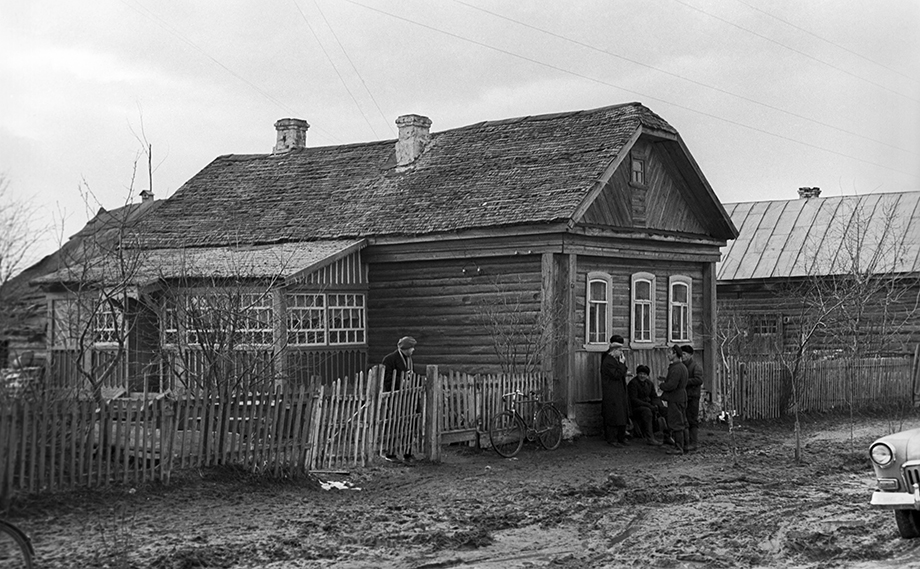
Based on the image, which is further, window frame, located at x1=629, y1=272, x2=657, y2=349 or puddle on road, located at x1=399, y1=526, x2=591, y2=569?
Result: window frame, located at x1=629, y1=272, x2=657, y2=349

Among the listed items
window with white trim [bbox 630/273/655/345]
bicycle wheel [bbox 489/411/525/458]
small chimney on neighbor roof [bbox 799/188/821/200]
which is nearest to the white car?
bicycle wheel [bbox 489/411/525/458]

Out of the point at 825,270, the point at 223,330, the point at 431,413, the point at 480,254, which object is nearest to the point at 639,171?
the point at 480,254

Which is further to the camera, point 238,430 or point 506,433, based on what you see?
point 506,433

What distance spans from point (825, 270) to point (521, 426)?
18.9 meters

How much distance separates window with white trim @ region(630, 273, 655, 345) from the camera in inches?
872

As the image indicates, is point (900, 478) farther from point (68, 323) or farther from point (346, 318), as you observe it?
point (346, 318)

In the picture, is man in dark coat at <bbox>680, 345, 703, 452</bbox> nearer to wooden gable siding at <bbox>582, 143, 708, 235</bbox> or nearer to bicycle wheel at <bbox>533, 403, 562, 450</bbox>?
bicycle wheel at <bbox>533, 403, 562, 450</bbox>

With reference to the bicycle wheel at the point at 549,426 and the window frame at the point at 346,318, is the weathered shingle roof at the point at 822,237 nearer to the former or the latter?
the window frame at the point at 346,318

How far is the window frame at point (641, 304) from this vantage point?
2205cm

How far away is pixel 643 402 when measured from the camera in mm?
19688

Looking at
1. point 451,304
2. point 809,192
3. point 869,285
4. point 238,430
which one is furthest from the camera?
point 809,192

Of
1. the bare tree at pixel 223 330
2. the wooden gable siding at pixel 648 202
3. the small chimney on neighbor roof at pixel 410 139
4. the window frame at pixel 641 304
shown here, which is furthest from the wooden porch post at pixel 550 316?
the small chimney on neighbor roof at pixel 410 139

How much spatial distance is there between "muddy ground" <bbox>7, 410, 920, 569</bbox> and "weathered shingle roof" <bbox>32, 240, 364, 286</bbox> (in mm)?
5271

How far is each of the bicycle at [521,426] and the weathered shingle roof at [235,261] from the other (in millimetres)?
4417
